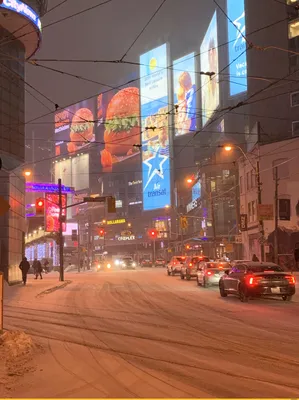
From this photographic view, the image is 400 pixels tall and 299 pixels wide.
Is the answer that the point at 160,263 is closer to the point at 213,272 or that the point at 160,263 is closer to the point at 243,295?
the point at 213,272

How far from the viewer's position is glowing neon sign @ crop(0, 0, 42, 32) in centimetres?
2925

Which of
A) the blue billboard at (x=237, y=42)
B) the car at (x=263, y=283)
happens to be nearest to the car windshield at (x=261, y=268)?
the car at (x=263, y=283)

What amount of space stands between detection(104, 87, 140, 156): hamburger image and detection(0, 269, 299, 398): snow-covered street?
149m

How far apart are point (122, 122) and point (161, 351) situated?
15891 centimetres

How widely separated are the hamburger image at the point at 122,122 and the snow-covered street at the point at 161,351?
14908cm

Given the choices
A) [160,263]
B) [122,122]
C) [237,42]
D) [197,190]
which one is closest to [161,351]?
[160,263]

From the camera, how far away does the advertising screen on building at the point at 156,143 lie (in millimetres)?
141875

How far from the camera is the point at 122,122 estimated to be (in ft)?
543

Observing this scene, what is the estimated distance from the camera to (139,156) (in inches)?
6634

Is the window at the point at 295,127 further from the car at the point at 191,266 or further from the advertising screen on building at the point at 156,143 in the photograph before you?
the advertising screen on building at the point at 156,143

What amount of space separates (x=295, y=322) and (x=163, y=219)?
122713mm

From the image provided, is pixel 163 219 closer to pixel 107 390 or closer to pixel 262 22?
pixel 262 22

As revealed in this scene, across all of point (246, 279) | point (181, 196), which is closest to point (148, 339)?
point (246, 279)

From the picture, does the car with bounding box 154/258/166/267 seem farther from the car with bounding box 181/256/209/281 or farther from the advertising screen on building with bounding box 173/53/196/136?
the car with bounding box 181/256/209/281
